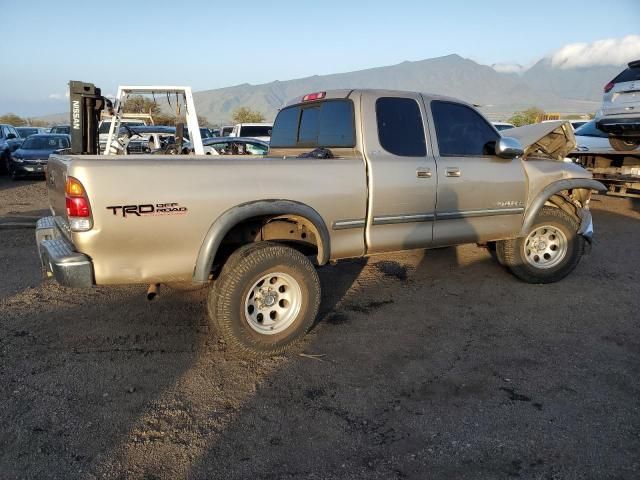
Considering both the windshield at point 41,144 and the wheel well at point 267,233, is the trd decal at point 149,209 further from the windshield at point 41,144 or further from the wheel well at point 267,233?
the windshield at point 41,144

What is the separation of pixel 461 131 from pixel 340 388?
9.52 feet

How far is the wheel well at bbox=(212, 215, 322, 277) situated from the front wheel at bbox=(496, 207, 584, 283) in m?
2.53

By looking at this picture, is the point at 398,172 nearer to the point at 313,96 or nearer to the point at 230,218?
the point at 313,96

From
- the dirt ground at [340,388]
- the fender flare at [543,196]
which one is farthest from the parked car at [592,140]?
the dirt ground at [340,388]

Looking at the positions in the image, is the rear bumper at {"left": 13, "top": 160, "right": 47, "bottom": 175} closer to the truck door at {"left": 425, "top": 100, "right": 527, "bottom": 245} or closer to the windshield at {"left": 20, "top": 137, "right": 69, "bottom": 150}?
the windshield at {"left": 20, "top": 137, "right": 69, "bottom": 150}

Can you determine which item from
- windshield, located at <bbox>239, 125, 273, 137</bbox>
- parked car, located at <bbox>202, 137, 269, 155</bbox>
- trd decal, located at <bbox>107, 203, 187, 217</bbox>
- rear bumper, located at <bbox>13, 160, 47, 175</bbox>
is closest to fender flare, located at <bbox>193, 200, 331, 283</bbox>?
trd decal, located at <bbox>107, 203, 187, 217</bbox>

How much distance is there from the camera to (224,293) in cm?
347

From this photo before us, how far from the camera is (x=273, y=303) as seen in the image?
3779mm

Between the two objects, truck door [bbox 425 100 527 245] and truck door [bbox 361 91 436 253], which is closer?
truck door [bbox 361 91 436 253]

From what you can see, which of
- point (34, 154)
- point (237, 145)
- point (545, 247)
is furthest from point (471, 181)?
point (34, 154)

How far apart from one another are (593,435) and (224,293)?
8.28 ft

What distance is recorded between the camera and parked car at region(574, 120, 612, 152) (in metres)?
10.1

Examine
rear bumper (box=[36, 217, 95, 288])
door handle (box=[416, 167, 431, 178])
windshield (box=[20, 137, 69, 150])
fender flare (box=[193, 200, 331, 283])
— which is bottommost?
rear bumper (box=[36, 217, 95, 288])

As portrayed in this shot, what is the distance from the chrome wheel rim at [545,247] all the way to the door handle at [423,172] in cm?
178
